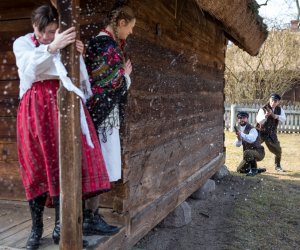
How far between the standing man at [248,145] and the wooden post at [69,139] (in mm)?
7066

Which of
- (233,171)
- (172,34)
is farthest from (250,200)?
(172,34)

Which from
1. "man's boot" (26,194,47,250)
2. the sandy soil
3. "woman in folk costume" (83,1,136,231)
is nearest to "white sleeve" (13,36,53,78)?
"woman in folk costume" (83,1,136,231)

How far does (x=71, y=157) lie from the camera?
230 centimetres

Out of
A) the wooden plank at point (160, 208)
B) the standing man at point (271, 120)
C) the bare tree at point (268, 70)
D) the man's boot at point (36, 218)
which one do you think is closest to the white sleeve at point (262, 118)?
the standing man at point (271, 120)

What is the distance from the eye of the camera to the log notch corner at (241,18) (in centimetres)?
395

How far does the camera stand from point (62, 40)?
88.2 inches

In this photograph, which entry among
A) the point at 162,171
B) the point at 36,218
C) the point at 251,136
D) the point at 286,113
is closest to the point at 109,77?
the point at 36,218

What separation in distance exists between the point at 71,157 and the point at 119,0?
51.4 inches

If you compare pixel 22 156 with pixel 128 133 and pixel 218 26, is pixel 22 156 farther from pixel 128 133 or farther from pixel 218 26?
pixel 218 26

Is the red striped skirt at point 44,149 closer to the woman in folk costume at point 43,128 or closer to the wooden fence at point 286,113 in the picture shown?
the woman in folk costume at point 43,128

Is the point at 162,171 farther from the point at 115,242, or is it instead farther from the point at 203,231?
the point at 115,242

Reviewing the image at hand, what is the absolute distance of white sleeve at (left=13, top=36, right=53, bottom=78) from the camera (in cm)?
232

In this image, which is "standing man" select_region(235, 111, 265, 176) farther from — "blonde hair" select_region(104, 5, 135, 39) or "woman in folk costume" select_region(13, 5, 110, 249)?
"woman in folk costume" select_region(13, 5, 110, 249)

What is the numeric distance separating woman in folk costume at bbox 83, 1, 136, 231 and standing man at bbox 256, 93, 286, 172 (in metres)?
7.06
